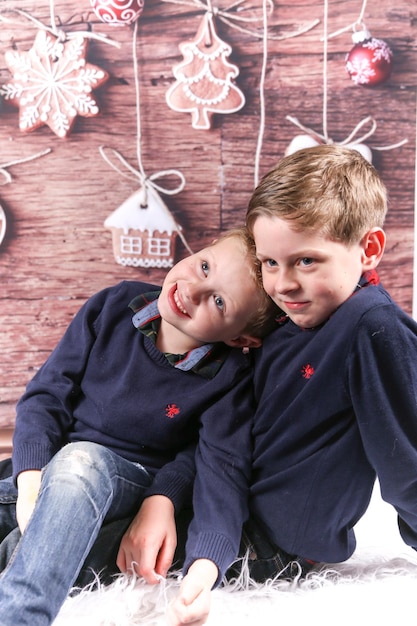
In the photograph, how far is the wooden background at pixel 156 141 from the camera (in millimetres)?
1617

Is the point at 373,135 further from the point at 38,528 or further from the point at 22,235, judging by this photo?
the point at 38,528

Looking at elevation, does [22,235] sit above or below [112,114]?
below

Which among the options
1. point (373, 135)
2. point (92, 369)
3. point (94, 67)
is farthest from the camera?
point (373, 135)

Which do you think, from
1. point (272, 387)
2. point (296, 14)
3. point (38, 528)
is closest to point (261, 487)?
point (272, 387)

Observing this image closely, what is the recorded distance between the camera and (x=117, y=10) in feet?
5.13

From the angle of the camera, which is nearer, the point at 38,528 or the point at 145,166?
the point at 38,528

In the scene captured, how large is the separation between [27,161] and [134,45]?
1.20 ft

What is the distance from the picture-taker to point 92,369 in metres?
1.25

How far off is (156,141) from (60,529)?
3.29ft

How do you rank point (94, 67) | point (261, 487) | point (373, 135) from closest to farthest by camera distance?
point (261, 487) → point (94, 67) → point (373, 135)

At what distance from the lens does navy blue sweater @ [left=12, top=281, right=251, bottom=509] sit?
1164 millimetres

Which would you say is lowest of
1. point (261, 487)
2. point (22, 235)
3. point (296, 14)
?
point (261, 487)

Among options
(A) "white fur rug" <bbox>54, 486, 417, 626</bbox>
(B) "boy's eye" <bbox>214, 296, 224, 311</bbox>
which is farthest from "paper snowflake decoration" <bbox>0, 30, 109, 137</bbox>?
(A) "white fur rug" <bbox>54, 486, 417, 626</bbox>

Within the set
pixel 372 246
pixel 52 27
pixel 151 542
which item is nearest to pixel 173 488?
pixel 151 542
